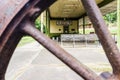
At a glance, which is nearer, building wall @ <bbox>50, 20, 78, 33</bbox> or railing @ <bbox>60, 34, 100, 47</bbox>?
railing @ <bbox>60, 34, 100, 47</bbox>

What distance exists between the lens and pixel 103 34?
1239 millimetres

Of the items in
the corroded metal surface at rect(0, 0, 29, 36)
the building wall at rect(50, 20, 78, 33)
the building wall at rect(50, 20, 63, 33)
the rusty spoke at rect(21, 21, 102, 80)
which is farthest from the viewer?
the building wall at rect(50, 20, 78, 33)

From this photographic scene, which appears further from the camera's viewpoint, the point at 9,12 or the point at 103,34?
the point at 103,34

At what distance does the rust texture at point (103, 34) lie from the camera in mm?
1241

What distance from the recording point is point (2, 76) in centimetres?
136

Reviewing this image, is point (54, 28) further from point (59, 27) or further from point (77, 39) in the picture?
point (77, 39)

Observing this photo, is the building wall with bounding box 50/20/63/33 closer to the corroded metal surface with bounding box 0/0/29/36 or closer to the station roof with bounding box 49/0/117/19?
the station roof with bounding box 49/0/117/19

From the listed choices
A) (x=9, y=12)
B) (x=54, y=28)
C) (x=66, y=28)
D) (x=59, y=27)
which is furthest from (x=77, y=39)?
(x=9, y=12)

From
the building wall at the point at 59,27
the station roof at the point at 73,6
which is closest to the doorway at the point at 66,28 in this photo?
the building wall at the point at 59,27

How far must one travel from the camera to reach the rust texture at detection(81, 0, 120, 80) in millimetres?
1241

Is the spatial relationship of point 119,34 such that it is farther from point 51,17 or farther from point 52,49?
point 51,17

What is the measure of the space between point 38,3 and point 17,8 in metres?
0.11

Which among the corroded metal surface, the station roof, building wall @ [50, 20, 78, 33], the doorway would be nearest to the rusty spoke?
the corroded metal surface

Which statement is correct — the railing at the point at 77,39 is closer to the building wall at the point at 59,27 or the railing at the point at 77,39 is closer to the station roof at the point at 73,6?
the station roof at the point at 73,6
